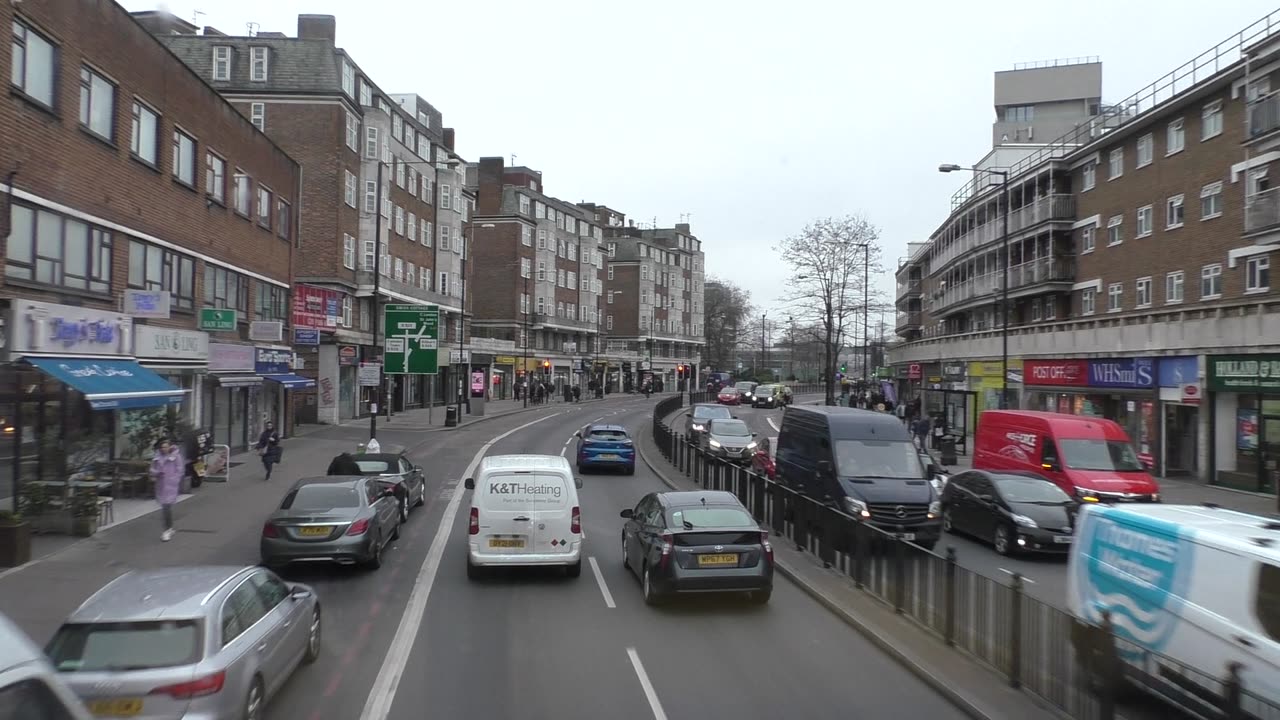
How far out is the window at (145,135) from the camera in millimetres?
21344

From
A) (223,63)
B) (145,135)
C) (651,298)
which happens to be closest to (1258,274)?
(145,135)

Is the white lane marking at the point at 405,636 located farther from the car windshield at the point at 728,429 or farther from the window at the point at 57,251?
the car windshield at the point at 728,429

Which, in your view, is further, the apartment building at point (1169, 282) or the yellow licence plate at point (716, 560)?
the apartment building at point (1169, 282)

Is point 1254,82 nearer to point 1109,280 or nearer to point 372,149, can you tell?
point 1109,280

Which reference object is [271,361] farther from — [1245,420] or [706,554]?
[1245,420]

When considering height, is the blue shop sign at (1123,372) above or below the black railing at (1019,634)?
above

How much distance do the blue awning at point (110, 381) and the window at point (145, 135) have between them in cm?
525

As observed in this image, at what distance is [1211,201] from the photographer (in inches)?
1142

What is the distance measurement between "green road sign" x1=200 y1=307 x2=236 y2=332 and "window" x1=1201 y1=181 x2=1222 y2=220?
99.1 ft

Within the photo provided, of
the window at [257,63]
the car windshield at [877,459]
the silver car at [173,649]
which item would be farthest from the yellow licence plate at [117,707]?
the window at [257,63]

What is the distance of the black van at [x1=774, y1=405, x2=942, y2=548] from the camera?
49.4ft

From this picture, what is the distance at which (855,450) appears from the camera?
16.4 meters

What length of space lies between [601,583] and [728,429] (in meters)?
20.0

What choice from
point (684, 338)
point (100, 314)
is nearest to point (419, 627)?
point (100, 314)
